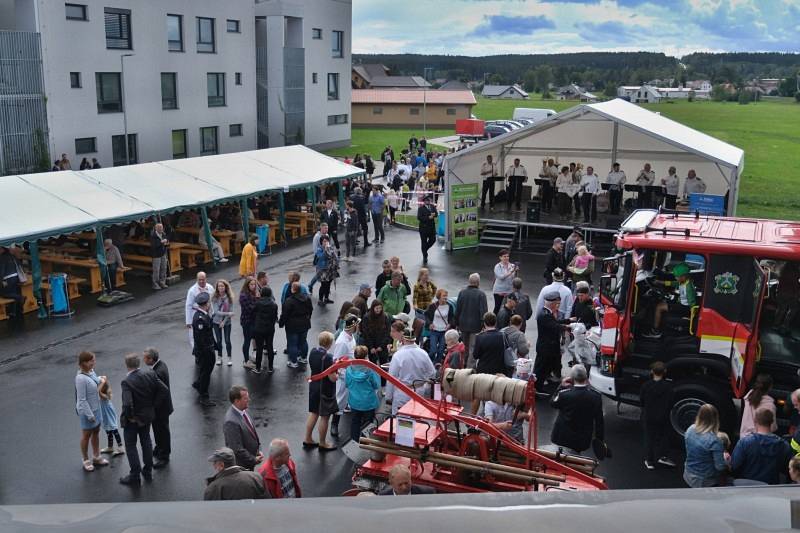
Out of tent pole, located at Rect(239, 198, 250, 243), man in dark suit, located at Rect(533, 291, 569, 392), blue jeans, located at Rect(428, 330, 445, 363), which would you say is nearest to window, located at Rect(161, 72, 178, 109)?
tent pole, located at Rect(239, 198, 250, 243)

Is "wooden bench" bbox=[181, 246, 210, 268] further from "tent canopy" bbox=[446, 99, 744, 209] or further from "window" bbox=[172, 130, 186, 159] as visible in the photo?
"window" bbox=[172, 130, 186, 159]

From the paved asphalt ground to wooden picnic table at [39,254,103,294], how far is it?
0.71 meters

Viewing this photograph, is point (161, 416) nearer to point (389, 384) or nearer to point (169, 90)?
point (389, 384)

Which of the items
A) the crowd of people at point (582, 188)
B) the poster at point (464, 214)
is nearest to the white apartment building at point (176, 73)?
the poster at point (464, 214)

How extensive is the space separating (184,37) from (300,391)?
84.0 ft

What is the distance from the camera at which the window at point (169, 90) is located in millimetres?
32500

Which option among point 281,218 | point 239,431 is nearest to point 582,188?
point 281,218

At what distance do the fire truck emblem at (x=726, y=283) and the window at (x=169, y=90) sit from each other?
27.6m

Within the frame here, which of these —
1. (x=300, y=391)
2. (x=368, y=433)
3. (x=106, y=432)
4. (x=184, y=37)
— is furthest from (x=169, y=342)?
(x=184, y=37)

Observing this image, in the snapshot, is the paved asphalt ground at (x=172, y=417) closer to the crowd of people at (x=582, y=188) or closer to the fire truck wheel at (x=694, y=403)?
the fire truck wheel at (x=694, y=403)

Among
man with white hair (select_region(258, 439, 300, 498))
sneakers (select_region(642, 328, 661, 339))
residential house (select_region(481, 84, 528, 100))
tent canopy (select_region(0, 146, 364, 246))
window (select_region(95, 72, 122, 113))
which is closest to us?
man with white hair (select_region(258, 439, 300, 498))

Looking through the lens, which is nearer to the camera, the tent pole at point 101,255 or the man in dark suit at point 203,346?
the man in dark suit at point 203,346

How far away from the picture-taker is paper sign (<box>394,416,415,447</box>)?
7.44 m

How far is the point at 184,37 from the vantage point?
33188 mm
